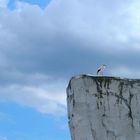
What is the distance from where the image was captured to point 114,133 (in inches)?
545

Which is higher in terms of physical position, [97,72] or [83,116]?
[97,72]

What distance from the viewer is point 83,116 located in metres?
14.0

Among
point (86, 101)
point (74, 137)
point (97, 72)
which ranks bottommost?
point (74, 137)

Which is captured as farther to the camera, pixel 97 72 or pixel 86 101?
pixel 97 72

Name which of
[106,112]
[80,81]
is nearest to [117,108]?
[106,112]

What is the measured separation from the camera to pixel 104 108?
1395 cm

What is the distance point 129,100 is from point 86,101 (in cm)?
136

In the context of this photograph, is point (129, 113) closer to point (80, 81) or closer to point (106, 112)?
point (106, 112)

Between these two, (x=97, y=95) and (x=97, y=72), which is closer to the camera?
(x=97, y=95)

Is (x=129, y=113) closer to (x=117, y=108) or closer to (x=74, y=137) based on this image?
(x=117, y=108)

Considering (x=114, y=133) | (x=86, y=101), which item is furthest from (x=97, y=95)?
(x=114, y=133)

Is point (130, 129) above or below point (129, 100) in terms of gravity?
below

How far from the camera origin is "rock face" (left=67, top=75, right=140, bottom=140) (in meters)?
13.9

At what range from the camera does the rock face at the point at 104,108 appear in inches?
546
